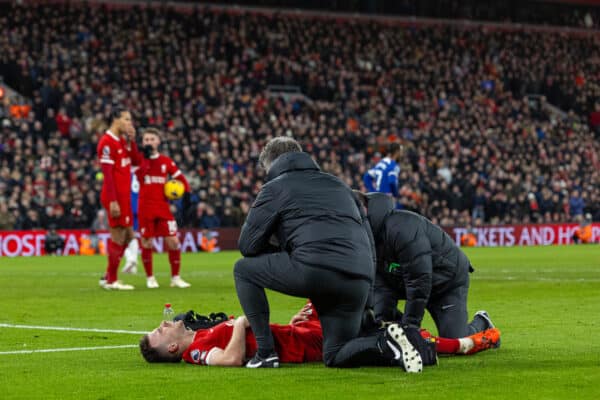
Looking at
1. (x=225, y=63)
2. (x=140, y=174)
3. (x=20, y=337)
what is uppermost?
(x=225, y=63)

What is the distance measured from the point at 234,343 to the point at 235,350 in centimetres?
5

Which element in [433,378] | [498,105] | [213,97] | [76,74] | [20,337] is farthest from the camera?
[498,105]

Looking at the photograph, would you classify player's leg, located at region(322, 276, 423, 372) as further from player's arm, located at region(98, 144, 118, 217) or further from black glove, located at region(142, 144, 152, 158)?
black glove, located at region(142, 144, 152, 158)

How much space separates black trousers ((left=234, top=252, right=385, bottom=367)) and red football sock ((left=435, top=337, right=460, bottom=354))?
2.72 ft

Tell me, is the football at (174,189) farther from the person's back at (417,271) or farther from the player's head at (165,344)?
the player's head at (165,344)

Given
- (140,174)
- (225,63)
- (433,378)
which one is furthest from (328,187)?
(225,63)

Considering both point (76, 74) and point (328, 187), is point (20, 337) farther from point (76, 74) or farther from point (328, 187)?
point (76, 74)

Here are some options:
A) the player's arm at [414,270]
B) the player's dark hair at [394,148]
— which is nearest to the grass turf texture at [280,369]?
the player's arm at [414,270]

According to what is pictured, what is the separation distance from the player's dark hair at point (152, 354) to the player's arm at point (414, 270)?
1.76 meters

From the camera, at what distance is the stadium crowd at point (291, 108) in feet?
113

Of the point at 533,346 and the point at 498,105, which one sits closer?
the point at 533,346

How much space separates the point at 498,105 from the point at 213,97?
47.5ft

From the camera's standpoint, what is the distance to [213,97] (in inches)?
1580

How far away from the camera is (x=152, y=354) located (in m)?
8.81
